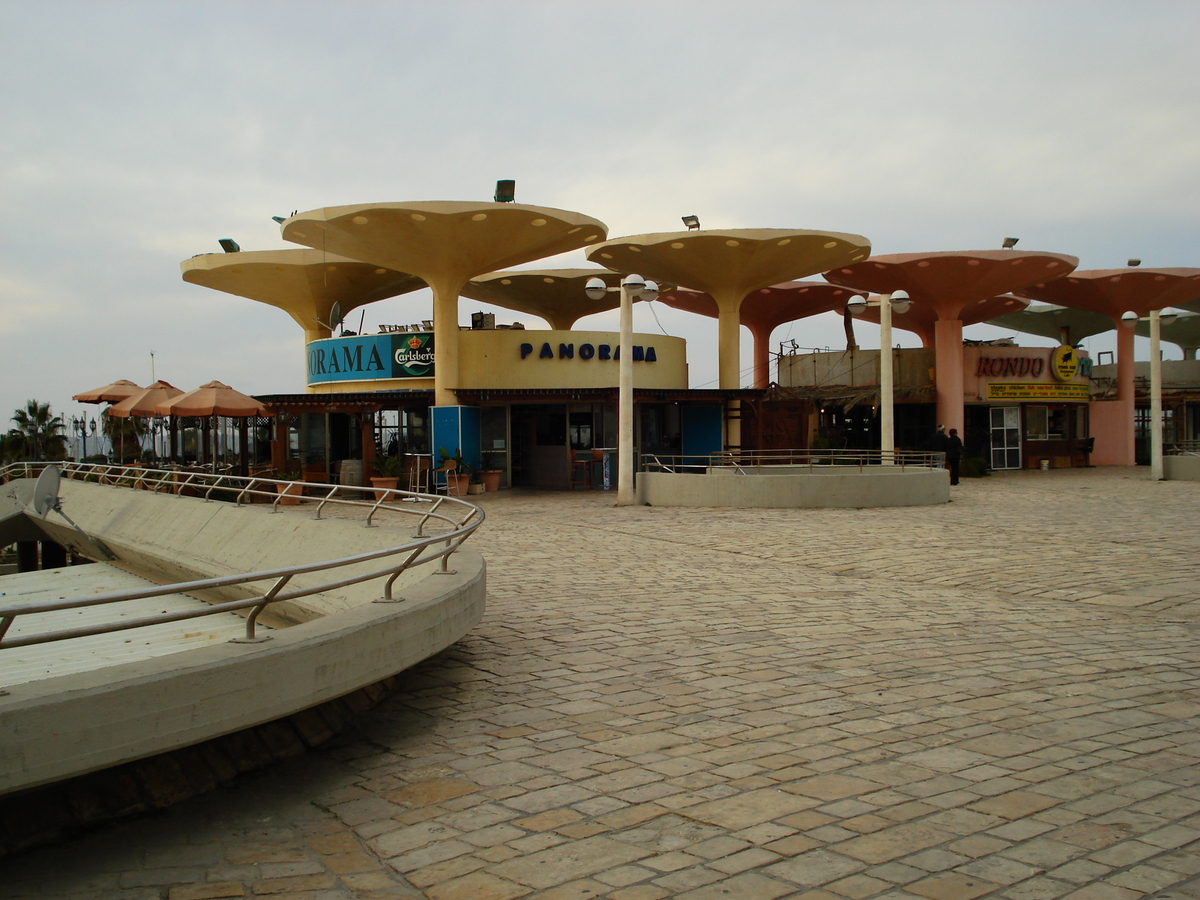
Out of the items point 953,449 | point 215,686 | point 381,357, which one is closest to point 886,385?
point 953,449

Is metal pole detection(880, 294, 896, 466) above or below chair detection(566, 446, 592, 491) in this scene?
above

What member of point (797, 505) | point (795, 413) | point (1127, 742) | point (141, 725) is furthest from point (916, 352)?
point (141, 725)

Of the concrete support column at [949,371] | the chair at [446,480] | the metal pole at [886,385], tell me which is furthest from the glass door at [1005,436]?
the chair at [446,480]

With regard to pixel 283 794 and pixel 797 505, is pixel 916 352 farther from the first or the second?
pixel 283 794

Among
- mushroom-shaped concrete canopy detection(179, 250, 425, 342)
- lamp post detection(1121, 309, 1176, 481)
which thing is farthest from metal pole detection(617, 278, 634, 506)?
lamp post detection(1121, 309, 1176, 481)

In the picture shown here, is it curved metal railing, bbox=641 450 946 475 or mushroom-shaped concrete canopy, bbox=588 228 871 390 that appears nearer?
curved metal railing, bbox=641 450 946 475

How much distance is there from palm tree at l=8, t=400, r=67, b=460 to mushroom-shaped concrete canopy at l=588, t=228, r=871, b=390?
40.9m

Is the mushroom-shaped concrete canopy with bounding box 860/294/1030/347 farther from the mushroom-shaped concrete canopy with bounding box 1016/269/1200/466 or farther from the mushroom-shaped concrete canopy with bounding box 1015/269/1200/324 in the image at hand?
the mushroom-shaped concrete canopy with bounding box 1016/269/1200/466

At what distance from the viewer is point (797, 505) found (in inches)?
735

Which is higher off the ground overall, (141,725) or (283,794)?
(141,725)

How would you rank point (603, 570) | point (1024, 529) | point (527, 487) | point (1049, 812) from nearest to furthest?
point (1049, 812) → point (603, 570) → point (1024, 529) → point (527, 487)

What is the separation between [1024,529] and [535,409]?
1598cm

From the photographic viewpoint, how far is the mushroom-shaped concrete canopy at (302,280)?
3170 centimetres

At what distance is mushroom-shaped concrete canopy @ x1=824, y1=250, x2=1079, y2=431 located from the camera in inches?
1221
